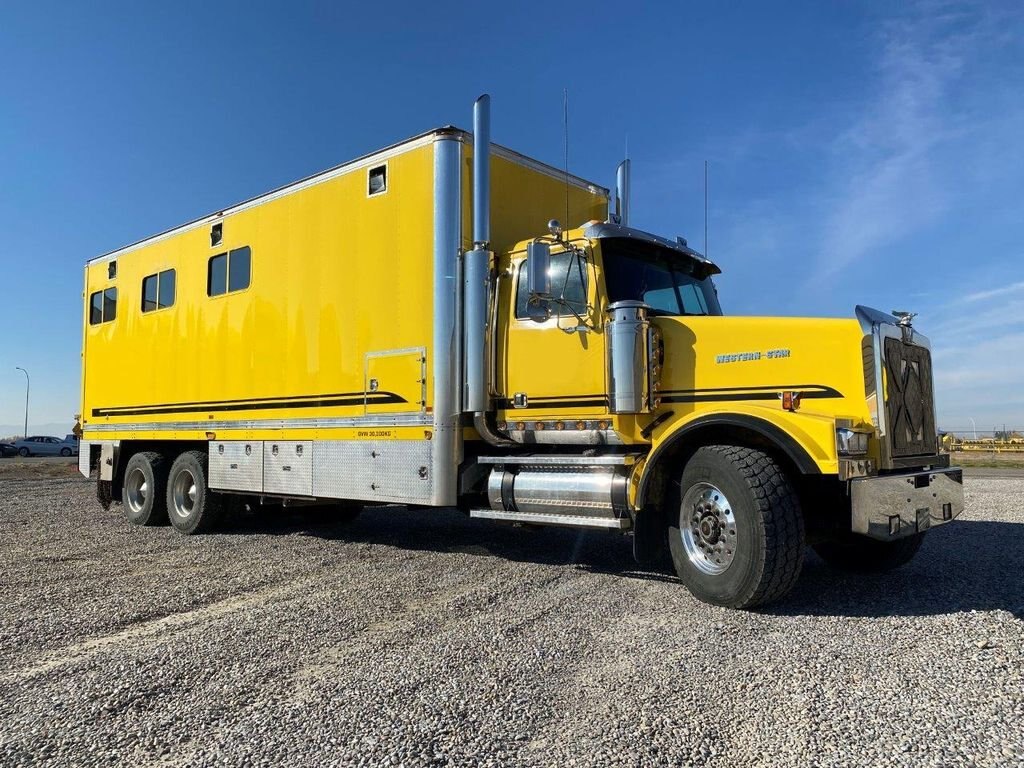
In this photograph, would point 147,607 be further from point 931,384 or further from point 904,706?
point 931,384

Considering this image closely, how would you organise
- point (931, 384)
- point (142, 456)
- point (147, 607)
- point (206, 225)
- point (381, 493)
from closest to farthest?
point (147, 607)
point (931, 384)
point (381, 493)
point (206, 225)
point (142, 456)

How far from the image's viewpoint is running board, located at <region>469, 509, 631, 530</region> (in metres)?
5.82

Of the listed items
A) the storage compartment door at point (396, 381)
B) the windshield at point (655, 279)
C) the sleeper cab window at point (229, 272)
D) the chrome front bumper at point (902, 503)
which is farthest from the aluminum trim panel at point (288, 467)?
the chrome front bumper at point (902, 503)

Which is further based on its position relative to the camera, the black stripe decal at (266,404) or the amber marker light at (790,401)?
the black stripe decal at (266,404)

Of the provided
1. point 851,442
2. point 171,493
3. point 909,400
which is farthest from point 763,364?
point 171,493

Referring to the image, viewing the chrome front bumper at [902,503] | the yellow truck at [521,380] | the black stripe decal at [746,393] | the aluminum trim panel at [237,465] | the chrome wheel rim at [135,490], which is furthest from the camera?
the chrome wheel rim at [135,490]

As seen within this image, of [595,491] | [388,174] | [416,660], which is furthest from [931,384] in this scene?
[388,174]

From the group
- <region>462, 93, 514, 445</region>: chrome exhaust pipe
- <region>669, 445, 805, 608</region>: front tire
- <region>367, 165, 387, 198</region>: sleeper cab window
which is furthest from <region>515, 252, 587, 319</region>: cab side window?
<region>367, 165, 387, 198</region>: sleeper cab window

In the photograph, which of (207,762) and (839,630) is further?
(839,630)

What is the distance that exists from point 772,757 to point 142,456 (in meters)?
9.81

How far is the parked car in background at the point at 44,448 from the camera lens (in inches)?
1642

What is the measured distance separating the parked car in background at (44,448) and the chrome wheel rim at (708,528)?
44.2 metres

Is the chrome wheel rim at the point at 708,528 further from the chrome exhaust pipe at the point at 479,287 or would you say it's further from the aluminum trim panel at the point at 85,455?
the aluminum trim panel at the point at 85,455

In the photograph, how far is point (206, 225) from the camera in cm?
939
